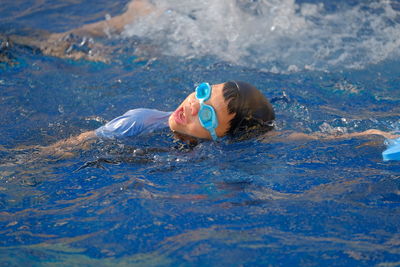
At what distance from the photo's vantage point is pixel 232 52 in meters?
6.66

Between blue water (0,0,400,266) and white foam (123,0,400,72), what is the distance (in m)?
0.04

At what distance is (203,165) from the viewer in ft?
12.5

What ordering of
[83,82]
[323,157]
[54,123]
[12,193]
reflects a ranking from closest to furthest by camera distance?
[12,193]
[323,157]
[54,123]
[83,82]

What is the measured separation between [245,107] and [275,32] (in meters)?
3.64

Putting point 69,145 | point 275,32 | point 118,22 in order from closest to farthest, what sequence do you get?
point 69,145
point 275,32
point 118,22

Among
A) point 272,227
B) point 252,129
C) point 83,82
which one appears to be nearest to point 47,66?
point 83,82

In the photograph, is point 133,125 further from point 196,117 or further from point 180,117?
point 196,117

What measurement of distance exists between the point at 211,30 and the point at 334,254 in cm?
539

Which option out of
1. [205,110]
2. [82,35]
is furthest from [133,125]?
[82,35]

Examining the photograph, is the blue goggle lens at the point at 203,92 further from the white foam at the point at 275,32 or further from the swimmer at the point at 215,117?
the white foam at the point at 275,32

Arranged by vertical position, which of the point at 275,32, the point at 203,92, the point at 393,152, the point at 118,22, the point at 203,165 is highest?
the point at 118,22

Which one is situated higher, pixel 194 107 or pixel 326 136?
pixel 194 107

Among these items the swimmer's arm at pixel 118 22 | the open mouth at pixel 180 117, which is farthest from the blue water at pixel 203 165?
the swimmer's arm at pixel 118 22

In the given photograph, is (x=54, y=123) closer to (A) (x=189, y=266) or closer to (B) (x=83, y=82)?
(B) (x=83, y=82)
